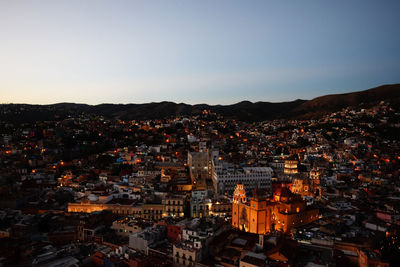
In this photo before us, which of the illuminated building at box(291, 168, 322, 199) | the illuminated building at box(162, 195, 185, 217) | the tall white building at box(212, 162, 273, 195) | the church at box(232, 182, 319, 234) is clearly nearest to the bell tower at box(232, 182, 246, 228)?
the church at box(232, 182, 319, 234)

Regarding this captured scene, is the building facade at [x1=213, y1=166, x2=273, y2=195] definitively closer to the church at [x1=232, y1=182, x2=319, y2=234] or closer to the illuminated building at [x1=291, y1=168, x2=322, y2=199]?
the illuminated building at [x1=291, y1=168, x2=322, y2=199]

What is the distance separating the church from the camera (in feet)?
98.6

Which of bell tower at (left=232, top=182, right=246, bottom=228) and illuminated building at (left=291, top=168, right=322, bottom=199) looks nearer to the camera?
bell tower at (left=232, top=182, right=246, bottom=228)

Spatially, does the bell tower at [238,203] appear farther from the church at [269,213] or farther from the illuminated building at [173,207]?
the illuminated building at [173,207]

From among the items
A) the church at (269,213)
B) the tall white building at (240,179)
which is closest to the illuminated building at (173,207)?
the church at (269,213)

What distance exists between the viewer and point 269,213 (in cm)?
3092

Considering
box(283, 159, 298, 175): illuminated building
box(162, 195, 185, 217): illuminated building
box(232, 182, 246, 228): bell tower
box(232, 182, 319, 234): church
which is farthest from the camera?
box(283, 159, 298, 175): illuminated building

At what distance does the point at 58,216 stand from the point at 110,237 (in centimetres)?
875

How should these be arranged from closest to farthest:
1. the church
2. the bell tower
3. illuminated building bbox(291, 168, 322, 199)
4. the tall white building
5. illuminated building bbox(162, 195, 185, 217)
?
the church → the bell tower → illuminated building bbox(162, 195, 185, 217) → illuminated building bbox(291, 168, 322, 199) → the tall white building

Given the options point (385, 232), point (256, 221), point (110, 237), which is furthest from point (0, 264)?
point (385, 232)

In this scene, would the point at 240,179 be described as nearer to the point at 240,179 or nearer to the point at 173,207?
the point at 240,179

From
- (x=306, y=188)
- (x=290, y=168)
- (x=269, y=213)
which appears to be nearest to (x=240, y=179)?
(x=306, y=188)

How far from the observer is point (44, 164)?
68.2 metres

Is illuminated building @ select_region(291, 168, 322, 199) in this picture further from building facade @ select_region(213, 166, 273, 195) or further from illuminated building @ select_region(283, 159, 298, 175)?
illuminated building @ select_region(283, 159, 298, 175)
